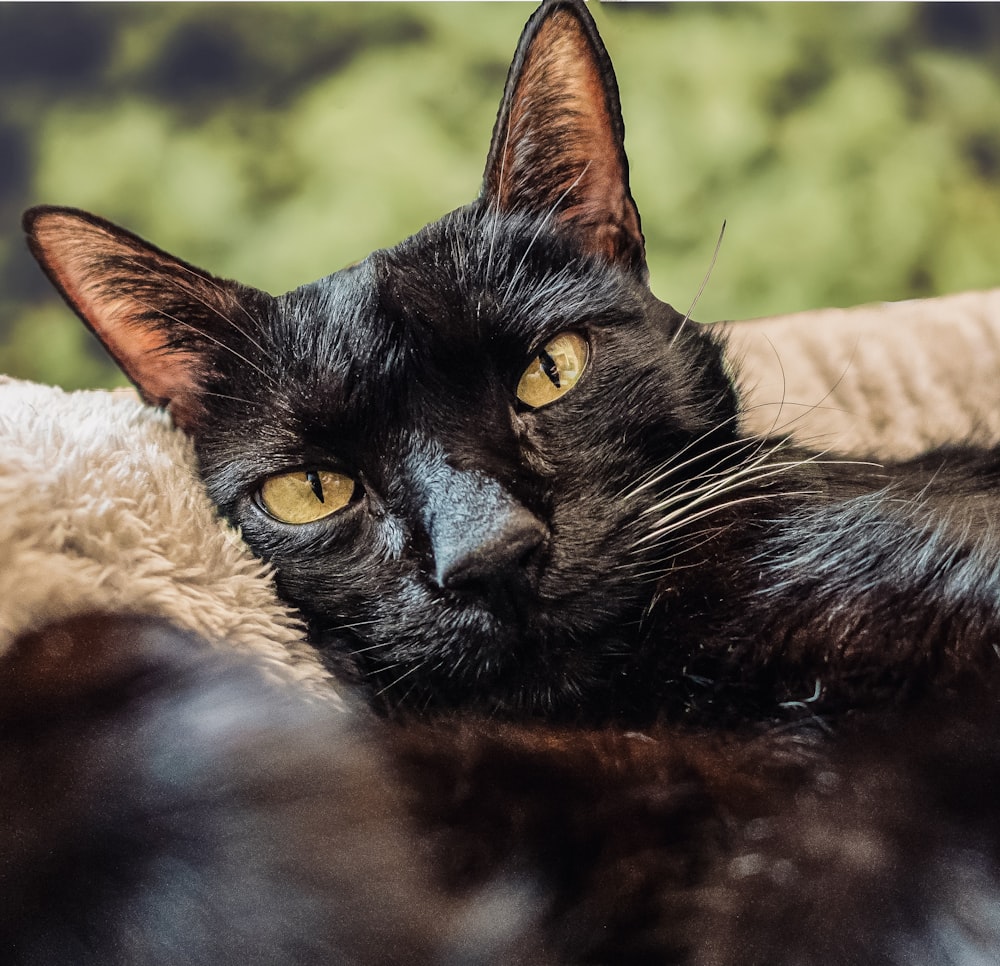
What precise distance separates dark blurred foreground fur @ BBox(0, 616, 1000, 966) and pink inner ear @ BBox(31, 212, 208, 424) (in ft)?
0.94

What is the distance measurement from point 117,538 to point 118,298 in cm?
24

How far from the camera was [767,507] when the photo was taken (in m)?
0.67

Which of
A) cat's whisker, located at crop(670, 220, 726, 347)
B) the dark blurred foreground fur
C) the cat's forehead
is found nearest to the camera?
the dark blurred foreground fur

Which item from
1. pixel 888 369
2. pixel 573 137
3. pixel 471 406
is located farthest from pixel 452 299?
pixel 888 369

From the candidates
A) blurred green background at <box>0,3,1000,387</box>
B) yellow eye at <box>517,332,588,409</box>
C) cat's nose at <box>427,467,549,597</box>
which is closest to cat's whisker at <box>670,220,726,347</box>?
blurred green background at <box>0,3,1000,387</box>

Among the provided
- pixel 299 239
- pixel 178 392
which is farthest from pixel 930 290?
pixel 178 392

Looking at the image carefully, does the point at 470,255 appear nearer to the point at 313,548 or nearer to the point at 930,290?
the point at 313,548

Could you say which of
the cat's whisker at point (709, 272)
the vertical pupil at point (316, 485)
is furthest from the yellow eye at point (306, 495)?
the cat's whisker at point (709, 272)

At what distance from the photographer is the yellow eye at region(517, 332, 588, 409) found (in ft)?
2.19

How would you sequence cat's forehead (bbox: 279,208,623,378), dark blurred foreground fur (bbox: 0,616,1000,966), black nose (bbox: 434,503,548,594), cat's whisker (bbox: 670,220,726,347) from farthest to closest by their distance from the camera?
1. cat's whisker (bbox: 670,220,726,347)
2. cat's forehead (bbox: 279,208,623,378)
3. black nose (bbox: 434,503,548,594)
4. dark blurred foreground fur (bbox: 0,616,1000,966)

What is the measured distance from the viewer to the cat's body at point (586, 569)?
17.7 inches

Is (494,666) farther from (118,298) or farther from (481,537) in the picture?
(118,298)

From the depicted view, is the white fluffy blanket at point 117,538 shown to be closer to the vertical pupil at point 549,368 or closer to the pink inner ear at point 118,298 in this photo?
the pink inner ear at point 118,298

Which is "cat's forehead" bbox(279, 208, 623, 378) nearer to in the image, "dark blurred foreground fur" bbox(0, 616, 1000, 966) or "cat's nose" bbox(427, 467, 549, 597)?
"cat's nose" bbox(427, 467, 549, 597)
